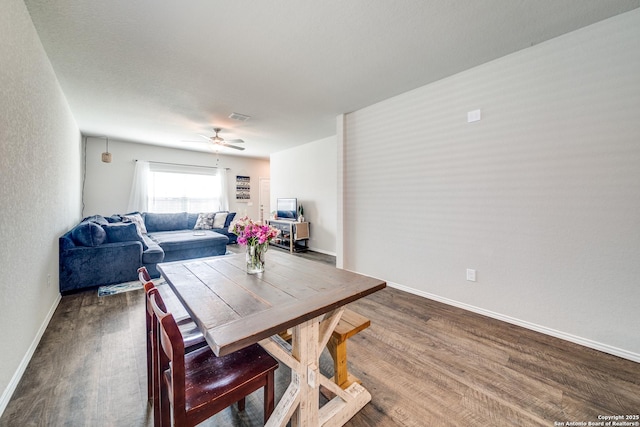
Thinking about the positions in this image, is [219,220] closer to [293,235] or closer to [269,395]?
[293,235]

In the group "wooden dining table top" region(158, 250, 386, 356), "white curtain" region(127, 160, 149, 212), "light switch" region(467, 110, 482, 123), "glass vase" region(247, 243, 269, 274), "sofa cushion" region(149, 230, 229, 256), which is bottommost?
"sofa cushion" region(149, 230, 229, 256)

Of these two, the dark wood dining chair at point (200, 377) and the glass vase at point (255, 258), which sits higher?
the glass vase at point (255, 258)

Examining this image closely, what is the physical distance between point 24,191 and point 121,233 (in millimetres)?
1945

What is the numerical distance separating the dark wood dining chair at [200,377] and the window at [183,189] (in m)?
6.04

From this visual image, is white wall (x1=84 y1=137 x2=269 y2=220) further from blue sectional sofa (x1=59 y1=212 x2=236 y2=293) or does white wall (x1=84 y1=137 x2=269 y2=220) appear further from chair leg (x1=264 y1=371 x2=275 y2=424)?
chair leg (x1=264 y1=371 x2=275 y2=424)

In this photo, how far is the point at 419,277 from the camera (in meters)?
3.10

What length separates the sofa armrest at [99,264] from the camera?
3070mm

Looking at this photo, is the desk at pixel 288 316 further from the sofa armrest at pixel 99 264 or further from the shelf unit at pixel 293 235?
the shelf unit at pixel 293 235

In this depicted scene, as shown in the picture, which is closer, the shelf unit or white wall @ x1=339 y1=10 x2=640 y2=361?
white wall @ x1=339 y1=10 x2=640 y2=361

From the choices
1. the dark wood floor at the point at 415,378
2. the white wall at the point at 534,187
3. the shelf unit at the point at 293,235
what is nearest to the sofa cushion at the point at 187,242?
the shelf unit at the point at 293,235

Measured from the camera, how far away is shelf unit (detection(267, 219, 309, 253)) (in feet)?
18.2

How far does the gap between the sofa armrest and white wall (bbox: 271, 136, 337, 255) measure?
11.0 ft

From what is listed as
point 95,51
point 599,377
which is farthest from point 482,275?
point 95,51

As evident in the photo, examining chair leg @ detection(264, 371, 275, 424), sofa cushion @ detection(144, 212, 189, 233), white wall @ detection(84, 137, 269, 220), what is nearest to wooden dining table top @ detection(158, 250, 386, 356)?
chair leg @ detection(264, 371, 275, 424)
